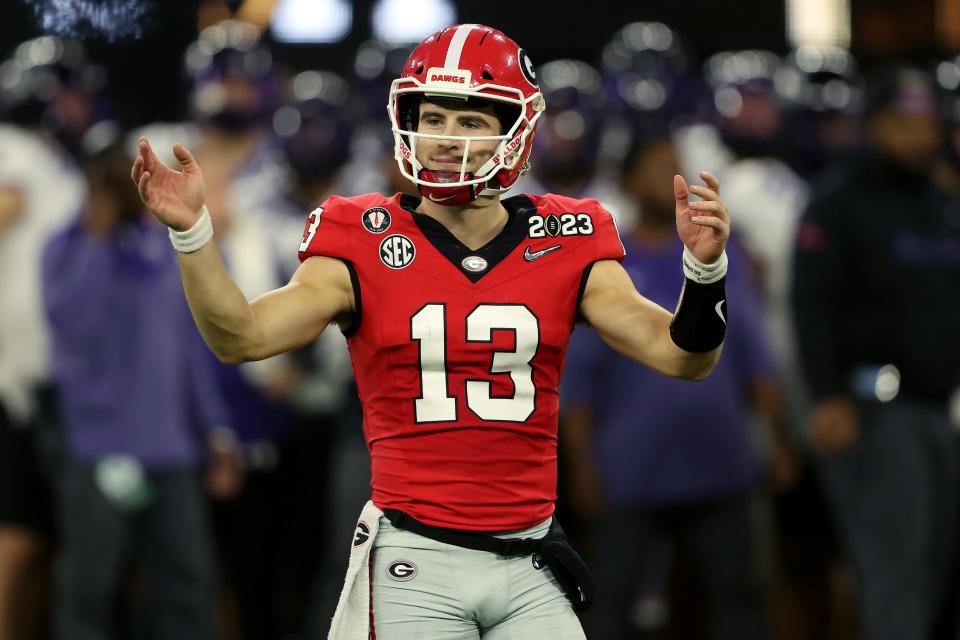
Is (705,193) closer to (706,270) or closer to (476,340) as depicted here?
(706,270)

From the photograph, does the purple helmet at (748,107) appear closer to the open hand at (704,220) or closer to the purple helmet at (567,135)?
the purple helmet at (567,135)

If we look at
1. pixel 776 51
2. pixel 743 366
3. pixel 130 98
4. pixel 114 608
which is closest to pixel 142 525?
pixel 114 608

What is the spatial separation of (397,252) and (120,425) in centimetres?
257

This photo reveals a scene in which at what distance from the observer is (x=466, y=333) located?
12.1 ft

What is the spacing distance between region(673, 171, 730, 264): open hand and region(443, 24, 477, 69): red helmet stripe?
0.54 meters

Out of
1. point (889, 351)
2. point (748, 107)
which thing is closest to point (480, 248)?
point (889, 351)

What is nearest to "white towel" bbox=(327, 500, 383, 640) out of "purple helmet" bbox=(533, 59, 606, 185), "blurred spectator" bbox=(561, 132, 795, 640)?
"blurred spectator" bbox=(561, 132, 795, 640)

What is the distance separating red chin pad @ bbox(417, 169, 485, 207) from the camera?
→ 3734 millimetres

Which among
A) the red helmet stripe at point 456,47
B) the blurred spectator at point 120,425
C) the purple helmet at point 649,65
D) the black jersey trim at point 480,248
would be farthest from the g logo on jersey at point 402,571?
the purple helmet at point 649,65

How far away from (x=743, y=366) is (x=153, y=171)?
330 centimetres

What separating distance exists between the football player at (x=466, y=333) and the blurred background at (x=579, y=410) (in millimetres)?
1984

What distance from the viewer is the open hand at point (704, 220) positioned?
11.6 ft

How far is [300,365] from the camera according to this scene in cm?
684

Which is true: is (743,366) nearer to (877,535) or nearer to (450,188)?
(877,535)
